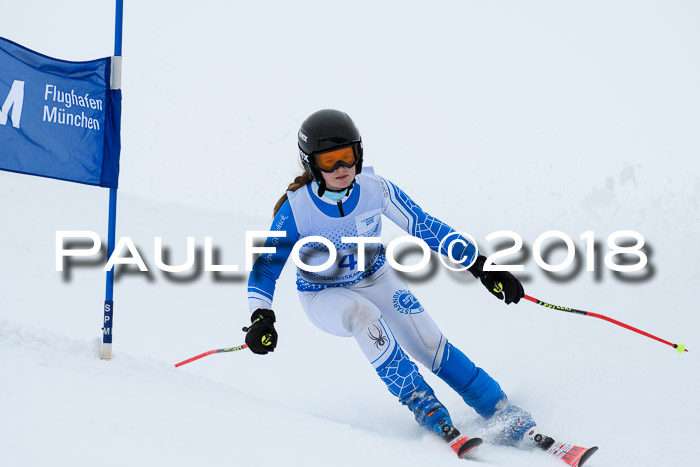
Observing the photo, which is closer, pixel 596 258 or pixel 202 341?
pixel 202 341

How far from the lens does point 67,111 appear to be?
15.7 ft

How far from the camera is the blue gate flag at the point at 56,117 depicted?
186 inches

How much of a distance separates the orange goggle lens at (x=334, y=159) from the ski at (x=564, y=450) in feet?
6.47

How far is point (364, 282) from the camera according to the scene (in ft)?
15.0

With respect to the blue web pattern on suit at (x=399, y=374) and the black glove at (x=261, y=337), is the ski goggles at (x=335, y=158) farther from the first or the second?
the blue web pattern on suit at (x=399, y=374)

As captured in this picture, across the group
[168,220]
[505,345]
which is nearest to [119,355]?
[505,345]

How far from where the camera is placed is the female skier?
4.11 m

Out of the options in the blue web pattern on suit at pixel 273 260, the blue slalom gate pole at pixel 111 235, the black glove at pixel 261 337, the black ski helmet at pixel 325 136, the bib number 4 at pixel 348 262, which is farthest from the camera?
the blue slalom gate pole at pixel 111 235

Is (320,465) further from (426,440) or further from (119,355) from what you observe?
(119,355)

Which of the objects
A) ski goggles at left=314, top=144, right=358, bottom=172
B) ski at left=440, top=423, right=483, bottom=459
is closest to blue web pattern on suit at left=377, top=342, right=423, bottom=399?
ski at left=440, top=423, right=483, bottom=459

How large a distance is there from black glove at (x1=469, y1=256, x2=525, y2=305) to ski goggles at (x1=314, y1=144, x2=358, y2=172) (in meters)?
1.11

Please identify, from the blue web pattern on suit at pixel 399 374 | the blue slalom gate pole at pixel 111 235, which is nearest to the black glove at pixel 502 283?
the blue web pattern on suit at pixel 399 374

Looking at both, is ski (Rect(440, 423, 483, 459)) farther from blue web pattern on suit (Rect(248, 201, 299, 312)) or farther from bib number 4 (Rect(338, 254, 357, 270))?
blue web pattern on suit (Rect(248, 201, 299, 312))

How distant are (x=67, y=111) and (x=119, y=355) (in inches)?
69.0
